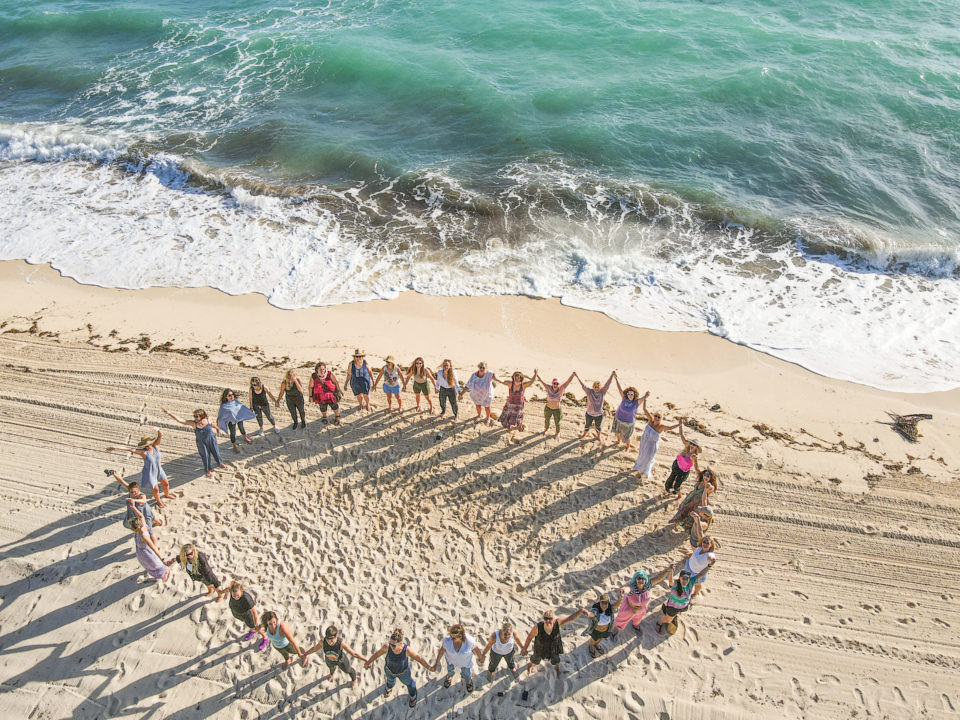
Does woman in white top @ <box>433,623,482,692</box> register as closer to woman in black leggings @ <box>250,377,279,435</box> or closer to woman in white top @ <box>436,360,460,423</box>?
woman in white top @ <box>436,360,460,423</box>

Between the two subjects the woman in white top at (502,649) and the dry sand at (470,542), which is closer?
the woman in white top at (502,649)

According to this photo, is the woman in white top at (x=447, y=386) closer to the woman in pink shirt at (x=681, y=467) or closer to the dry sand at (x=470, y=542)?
the dry sand at (x=470, y=542)

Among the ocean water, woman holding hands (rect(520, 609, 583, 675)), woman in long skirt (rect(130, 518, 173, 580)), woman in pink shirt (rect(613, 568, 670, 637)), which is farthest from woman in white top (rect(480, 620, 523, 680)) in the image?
the ocean water

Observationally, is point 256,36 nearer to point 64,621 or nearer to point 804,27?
point 804,27

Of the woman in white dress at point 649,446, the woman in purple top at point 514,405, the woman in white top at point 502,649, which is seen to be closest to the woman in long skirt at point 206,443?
the woman in purple top at point 514,405

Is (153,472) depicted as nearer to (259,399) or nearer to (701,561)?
(259,399)
